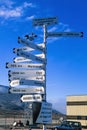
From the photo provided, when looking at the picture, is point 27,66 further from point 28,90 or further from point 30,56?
point 28,90

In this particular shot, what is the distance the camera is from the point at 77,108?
2461 inches

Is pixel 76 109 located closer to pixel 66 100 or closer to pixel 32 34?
pixel 66 100

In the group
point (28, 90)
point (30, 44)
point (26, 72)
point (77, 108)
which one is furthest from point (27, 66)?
point (77, 108)

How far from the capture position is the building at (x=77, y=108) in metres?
61.7

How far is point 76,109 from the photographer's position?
62625 millimetres

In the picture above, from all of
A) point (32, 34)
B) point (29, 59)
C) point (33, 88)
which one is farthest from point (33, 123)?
point (32, 34)

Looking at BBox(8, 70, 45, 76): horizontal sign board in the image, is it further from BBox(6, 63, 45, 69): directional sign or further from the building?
the building

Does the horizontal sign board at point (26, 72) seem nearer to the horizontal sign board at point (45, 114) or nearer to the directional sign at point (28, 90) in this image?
the directional sign at point (28, 90)

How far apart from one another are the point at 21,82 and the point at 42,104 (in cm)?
170

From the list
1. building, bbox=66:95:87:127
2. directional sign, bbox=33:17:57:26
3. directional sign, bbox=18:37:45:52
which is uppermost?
building, bbox=66:95:87:127

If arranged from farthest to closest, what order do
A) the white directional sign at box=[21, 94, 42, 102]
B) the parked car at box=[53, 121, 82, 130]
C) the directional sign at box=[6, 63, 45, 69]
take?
the parked car at box=[53, 121, 82, 130] < the directional sign at box=[6, 63, 45, 69] < the white directional sign at box=[21, 94, 42, 102]

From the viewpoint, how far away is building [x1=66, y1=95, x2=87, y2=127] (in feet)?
202

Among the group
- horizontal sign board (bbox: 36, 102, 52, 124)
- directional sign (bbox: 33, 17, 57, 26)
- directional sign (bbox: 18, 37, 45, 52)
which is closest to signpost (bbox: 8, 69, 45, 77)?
directional sign (bbox: 18, 37, 45, 52)

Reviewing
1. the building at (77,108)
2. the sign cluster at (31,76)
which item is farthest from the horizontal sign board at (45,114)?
the building at (77,108)
